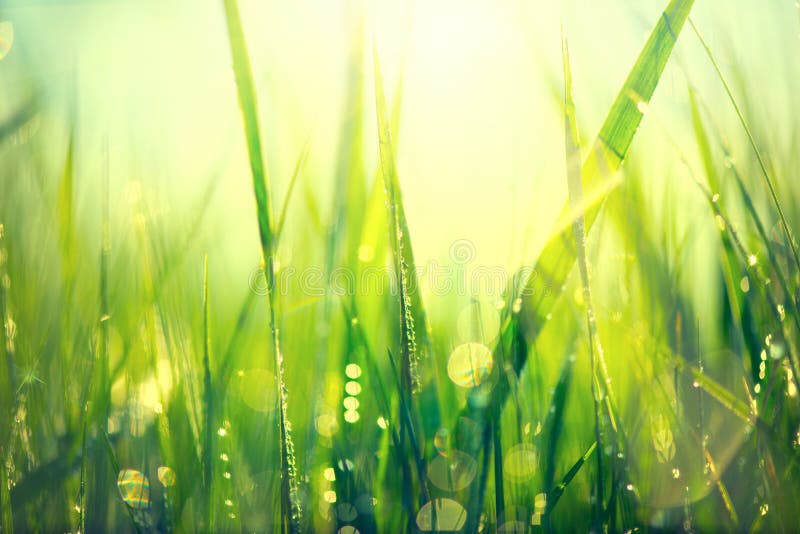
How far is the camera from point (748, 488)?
47 centimetres

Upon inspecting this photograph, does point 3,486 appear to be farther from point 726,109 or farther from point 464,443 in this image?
point 726,109

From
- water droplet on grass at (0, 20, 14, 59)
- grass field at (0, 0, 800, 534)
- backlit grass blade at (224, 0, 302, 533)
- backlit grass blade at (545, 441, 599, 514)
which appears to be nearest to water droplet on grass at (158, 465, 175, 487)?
grass field at (0, 0, 800, 534)

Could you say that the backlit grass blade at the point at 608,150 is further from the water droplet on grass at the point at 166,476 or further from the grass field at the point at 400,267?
the water droplet on grass at the point at 166,476

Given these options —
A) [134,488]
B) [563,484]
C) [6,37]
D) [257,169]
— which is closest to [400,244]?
[257,169]

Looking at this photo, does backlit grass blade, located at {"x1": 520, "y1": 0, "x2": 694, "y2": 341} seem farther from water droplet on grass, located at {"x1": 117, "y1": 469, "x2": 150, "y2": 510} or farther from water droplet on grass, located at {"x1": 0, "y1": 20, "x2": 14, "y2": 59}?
water droplet on grass, located at {"x1": 0, "y1": 20, "x2": 14, "y2": 59}

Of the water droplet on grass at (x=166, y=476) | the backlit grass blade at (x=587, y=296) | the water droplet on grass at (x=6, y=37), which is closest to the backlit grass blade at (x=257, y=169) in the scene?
the water droplet on grass at (x=166, y=476)

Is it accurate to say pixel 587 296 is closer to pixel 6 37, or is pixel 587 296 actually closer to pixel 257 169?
pixel 257 169

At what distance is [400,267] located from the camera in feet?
1.29

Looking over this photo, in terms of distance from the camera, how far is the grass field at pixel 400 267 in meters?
0.45

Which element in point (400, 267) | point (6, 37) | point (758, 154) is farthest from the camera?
point (6, 37)

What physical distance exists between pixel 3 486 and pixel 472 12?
2.24 ft

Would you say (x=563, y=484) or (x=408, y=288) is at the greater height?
(x=408, y=288)

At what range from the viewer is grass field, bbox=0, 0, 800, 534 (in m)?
0.45

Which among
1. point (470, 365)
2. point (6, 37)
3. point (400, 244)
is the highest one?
point (6, 37)
